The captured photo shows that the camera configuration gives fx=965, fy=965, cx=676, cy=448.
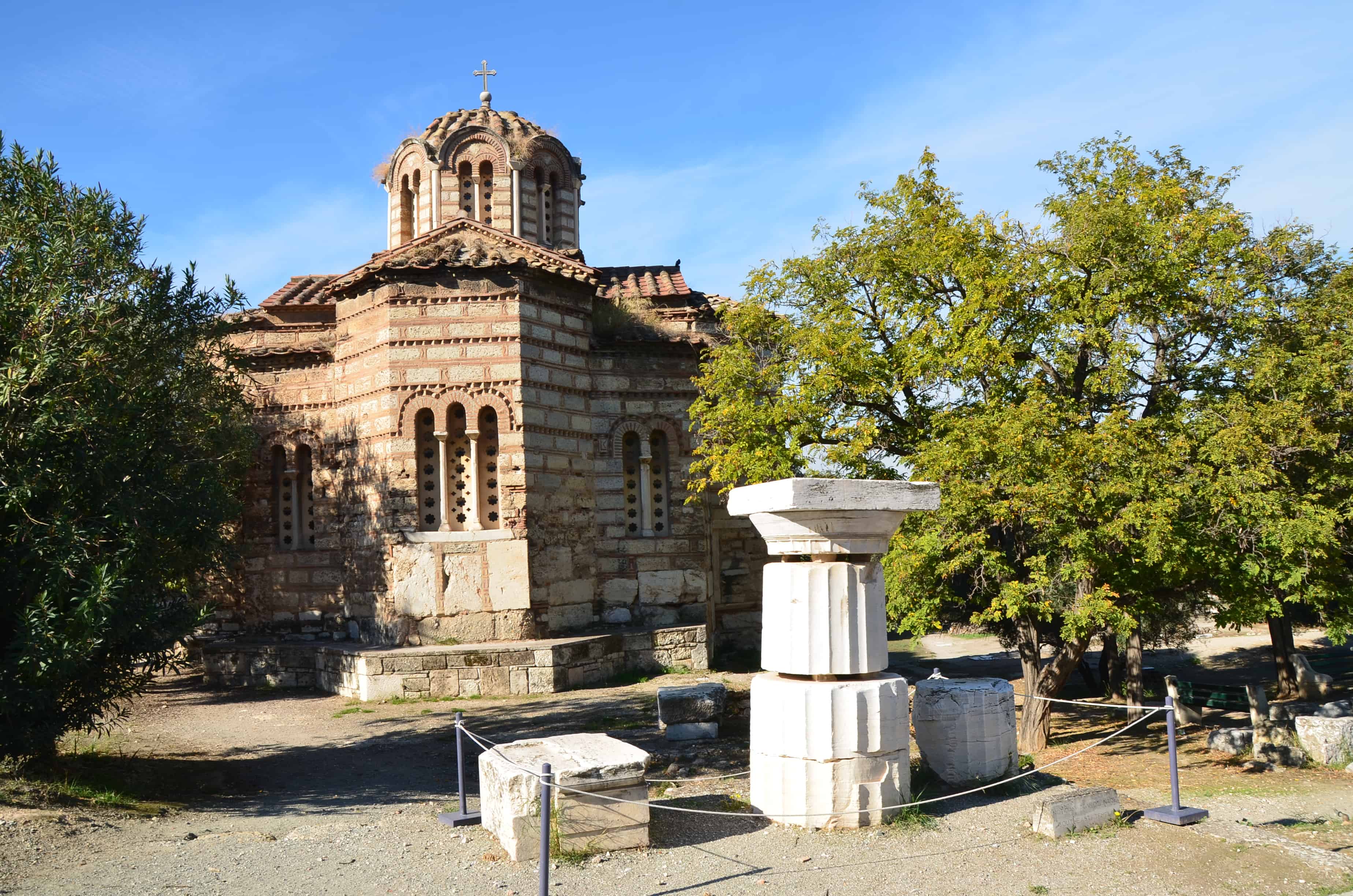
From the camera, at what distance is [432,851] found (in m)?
5.96

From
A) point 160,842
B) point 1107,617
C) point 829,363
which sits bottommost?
point 160,842

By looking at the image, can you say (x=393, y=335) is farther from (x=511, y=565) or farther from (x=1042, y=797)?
(x=1042, y=797)

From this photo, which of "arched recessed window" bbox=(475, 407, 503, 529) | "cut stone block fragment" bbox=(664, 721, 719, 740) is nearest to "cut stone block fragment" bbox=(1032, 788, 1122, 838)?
"cut stone block fragment" bbox=(664, 721, 719, 740)

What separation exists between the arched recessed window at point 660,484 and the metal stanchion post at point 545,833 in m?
10.4

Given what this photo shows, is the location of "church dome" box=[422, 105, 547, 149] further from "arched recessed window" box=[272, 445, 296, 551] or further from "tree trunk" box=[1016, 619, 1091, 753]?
"tree trunk" box=[1016, 619, 1091, 753]

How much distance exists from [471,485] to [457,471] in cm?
Result: 33

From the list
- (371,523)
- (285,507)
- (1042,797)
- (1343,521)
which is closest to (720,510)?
(371,523)

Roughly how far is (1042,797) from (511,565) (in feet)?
27.9

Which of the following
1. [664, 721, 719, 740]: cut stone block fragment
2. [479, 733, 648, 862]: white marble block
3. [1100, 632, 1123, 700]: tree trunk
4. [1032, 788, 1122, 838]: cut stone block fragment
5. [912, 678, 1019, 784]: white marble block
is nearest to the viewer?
[479, 733, 648, 862]: white marble block

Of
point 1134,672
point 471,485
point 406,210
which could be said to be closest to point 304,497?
point 471,485

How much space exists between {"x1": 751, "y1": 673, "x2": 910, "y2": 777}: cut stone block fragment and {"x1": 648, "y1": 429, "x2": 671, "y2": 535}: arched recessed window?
931 centimetres

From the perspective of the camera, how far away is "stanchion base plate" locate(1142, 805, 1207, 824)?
6117mm

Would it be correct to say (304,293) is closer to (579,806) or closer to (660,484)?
(660,484)

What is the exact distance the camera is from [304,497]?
51.4 ft
